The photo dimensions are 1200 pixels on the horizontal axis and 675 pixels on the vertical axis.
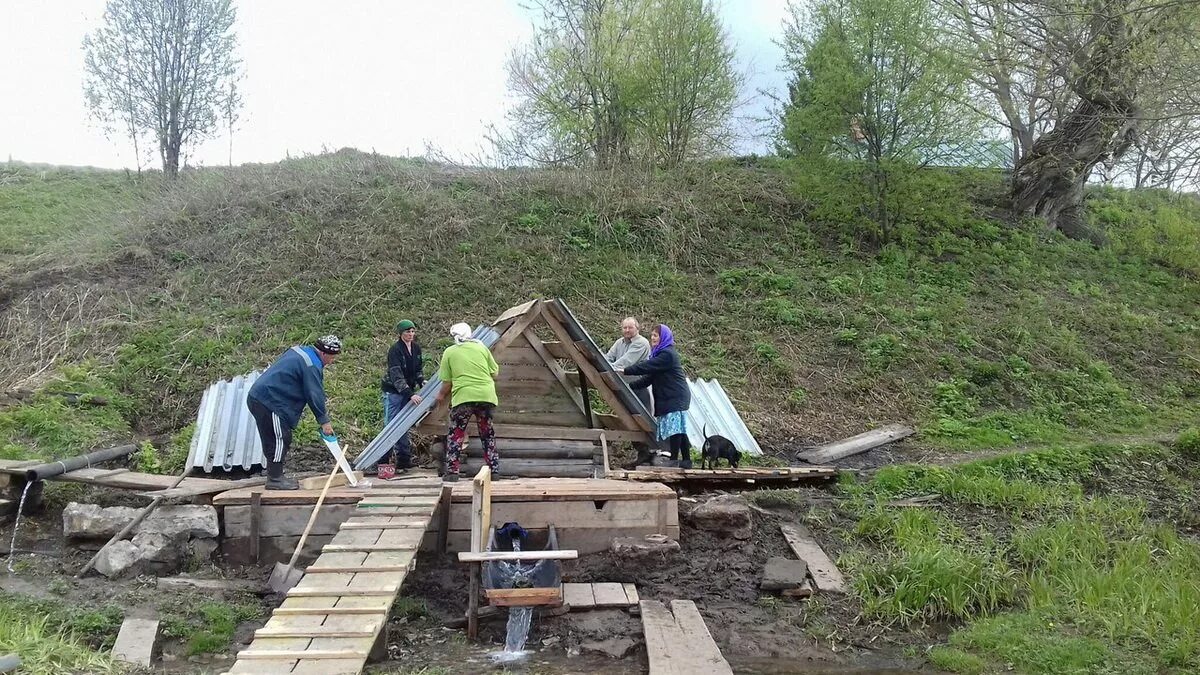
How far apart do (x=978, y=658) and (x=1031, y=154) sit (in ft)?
57.0

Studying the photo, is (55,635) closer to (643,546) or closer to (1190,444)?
(643,546)

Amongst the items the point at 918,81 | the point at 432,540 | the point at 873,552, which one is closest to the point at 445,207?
the point at 918,81

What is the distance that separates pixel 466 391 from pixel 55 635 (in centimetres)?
380

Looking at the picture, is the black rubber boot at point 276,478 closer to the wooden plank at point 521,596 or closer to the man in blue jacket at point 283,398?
the man in blue jacket at point 283,398

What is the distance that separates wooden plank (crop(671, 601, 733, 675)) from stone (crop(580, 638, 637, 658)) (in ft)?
1.37

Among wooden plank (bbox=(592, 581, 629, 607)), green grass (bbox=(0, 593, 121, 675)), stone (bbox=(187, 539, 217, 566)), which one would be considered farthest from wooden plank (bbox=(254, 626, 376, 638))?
stone (bbox=(187, 539, 217, 566))

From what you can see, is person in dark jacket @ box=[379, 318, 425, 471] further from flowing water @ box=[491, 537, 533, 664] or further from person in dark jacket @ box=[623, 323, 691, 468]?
flowing water @ box=[491, 537, 533, 664]

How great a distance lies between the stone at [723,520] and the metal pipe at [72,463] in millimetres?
6359

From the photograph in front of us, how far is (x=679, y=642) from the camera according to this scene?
5684mm

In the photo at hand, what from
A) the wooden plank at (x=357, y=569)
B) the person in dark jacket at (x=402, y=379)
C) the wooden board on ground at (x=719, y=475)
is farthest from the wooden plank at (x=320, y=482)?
the wooden board on ground at (x=719, y=475)

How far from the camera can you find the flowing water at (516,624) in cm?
554

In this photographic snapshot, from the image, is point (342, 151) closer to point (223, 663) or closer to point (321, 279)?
point (321, 279)

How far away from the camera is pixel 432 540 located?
7211 mm

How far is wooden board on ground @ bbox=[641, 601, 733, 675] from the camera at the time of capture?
524cm
